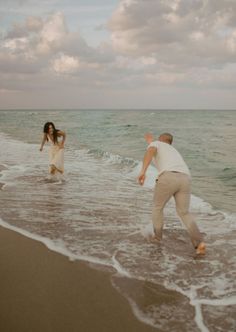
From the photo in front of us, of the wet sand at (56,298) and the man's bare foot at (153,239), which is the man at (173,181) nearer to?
the man's bare foot at (153,239)

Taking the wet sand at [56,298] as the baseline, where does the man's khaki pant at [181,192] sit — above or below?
above

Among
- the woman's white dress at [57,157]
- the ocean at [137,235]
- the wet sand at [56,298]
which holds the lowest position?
the ocean at [137,235]

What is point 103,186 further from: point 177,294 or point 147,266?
point 177,294

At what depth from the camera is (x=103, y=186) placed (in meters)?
10.3

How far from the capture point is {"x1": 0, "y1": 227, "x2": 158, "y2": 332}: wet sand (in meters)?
3.38

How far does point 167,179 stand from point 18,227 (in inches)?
103

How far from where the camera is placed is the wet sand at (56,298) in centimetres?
338

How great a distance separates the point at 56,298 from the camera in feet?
12.5


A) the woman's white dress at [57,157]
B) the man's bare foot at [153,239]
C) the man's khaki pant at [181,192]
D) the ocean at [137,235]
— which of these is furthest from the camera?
the woman's white dress at [57,157]

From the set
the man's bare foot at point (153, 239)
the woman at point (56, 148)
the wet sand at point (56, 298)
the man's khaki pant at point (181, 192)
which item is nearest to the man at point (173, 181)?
the man's khaki pant at point (181, 192)

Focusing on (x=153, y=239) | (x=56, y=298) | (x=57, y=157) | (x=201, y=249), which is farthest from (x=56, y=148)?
(x=56, y=298)

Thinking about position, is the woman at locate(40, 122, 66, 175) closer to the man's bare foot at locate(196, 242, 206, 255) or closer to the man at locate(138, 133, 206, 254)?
the man at locate(138, 133, 206, 254)

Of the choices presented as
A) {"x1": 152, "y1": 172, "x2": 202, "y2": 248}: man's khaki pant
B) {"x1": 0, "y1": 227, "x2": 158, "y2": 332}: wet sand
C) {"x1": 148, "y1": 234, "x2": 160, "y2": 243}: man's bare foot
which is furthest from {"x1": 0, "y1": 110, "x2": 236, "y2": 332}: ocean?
{"x1": 152, "y1": 172, "x2": 202, "y2": 248}: man's khaki pant

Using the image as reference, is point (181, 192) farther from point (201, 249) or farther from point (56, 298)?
point (56, 298)
